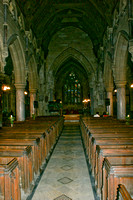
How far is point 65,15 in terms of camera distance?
1659cm

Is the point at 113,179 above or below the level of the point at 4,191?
above

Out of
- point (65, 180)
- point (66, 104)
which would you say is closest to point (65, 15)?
point (66, 104)

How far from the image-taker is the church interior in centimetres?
315

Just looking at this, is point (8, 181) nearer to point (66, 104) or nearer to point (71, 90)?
point (66, 104)

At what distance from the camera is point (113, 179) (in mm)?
2262

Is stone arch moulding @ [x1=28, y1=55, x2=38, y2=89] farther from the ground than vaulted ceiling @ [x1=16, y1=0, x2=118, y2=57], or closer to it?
closer to it

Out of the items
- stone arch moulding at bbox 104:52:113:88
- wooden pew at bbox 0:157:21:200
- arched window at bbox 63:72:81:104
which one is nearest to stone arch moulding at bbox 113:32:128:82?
stone arch moulding at bbox 104:52:113:88

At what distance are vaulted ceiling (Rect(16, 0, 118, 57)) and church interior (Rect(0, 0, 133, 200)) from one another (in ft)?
0.20

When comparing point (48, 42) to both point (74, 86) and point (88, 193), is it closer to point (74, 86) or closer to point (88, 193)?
point (74, 86)

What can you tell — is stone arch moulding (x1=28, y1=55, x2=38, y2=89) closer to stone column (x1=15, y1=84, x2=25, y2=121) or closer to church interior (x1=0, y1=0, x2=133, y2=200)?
church interior (x1=0, y1=0, x2=133, y2=200)

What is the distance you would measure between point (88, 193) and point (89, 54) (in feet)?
58.2

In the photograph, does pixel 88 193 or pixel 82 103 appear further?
pixel 82 103

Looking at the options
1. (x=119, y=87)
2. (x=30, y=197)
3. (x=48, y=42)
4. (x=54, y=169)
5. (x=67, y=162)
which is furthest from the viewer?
(x=48, y=42)

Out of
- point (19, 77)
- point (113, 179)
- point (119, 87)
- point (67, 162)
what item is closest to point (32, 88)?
point (19, 77)
